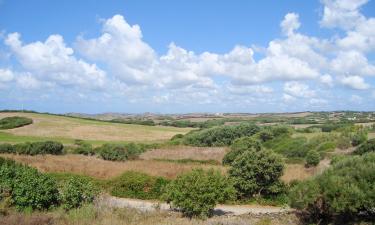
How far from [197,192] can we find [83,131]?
219 feet

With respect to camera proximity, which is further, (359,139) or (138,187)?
(359,139)

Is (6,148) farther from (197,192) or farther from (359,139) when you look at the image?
(359,139)

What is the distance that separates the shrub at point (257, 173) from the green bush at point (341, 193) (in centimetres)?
702

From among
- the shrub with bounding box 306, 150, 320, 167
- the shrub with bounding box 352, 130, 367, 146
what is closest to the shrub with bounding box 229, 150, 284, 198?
the shrub with bounding box 306, 150, 320, 167

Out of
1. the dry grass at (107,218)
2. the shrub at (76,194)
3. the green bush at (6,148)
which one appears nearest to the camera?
the dry grass at (107,218)

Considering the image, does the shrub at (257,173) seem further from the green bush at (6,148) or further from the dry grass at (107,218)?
the green bush at (6,148)

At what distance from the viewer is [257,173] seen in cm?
2239

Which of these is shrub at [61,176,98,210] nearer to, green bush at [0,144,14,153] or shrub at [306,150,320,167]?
shrub at [306,150,320,167]

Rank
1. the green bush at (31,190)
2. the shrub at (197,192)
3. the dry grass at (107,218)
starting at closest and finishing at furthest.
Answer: the dry grass at (107,218), the green bush at (31,190), the shrub at (197,192)

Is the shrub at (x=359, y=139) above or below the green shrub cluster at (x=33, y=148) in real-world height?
above

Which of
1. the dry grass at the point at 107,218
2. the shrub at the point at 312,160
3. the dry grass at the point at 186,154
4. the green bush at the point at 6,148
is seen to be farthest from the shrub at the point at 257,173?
the green bush at the point at 6,148

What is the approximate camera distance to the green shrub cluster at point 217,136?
73219mm

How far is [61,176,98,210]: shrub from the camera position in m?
15.8

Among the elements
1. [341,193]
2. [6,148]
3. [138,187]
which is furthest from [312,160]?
[6,148]
